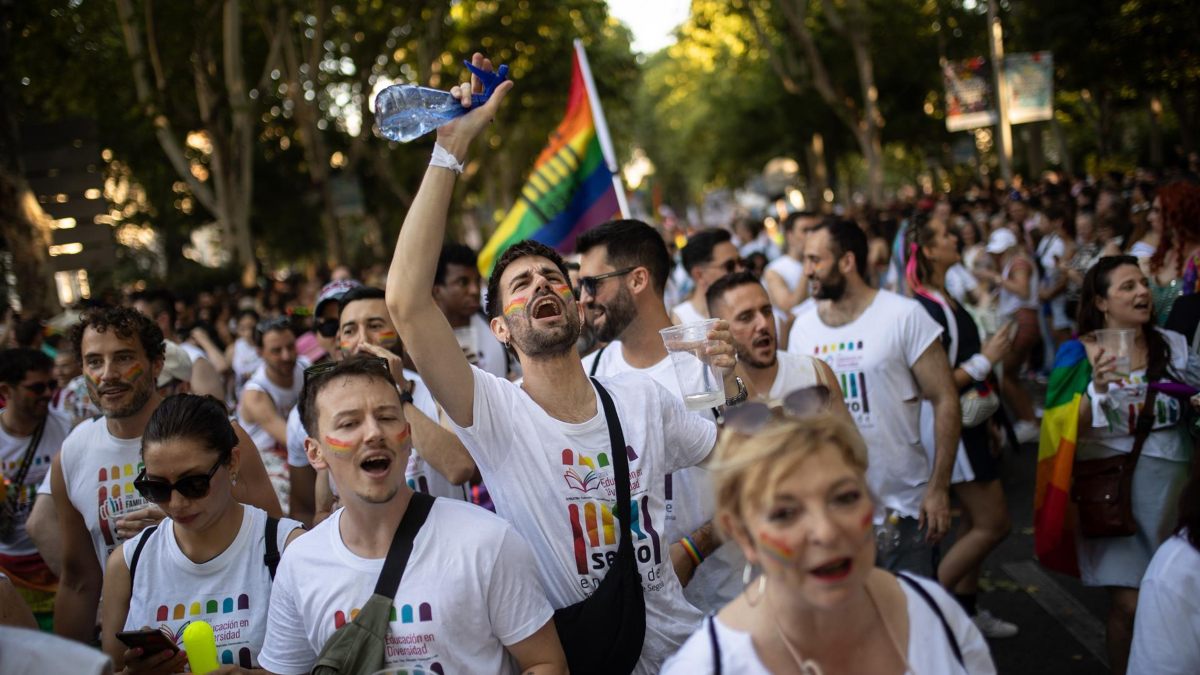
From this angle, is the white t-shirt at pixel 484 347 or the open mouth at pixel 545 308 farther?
→ the white t-shirt at pixel 484 347

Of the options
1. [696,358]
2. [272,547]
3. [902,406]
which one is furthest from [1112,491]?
[272,547]

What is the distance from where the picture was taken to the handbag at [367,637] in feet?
9.43

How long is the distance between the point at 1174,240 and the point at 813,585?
17.4 ft

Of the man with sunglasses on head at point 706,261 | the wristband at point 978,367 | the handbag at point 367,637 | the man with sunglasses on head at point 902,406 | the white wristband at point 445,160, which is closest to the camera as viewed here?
the handbag at point 367,637

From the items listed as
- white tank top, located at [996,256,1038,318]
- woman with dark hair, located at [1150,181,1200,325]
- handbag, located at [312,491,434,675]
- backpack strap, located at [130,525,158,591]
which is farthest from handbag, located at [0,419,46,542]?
white tank top, located at [996,256,1038,318]

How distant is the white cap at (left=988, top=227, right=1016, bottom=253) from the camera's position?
42.5 ft

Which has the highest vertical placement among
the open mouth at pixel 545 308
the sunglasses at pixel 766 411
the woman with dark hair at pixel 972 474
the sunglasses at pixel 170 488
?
the open mouth at pixel 545 308

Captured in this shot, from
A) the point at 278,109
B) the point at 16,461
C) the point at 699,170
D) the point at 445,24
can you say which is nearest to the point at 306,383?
the point at 16,461

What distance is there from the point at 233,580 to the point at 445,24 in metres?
23.5

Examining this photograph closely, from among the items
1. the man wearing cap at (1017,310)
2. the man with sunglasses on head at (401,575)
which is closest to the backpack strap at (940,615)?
the man with sunglasses on head at (401,575)

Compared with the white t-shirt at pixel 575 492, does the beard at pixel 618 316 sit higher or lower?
higher

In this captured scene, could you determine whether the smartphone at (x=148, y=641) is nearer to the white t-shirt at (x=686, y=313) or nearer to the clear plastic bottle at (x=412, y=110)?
the clear plastic bottle at (x=412, y=110)

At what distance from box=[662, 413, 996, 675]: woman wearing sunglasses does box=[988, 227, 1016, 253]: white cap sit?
11.3 m

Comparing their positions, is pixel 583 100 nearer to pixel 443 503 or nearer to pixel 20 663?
pixel 443 503
